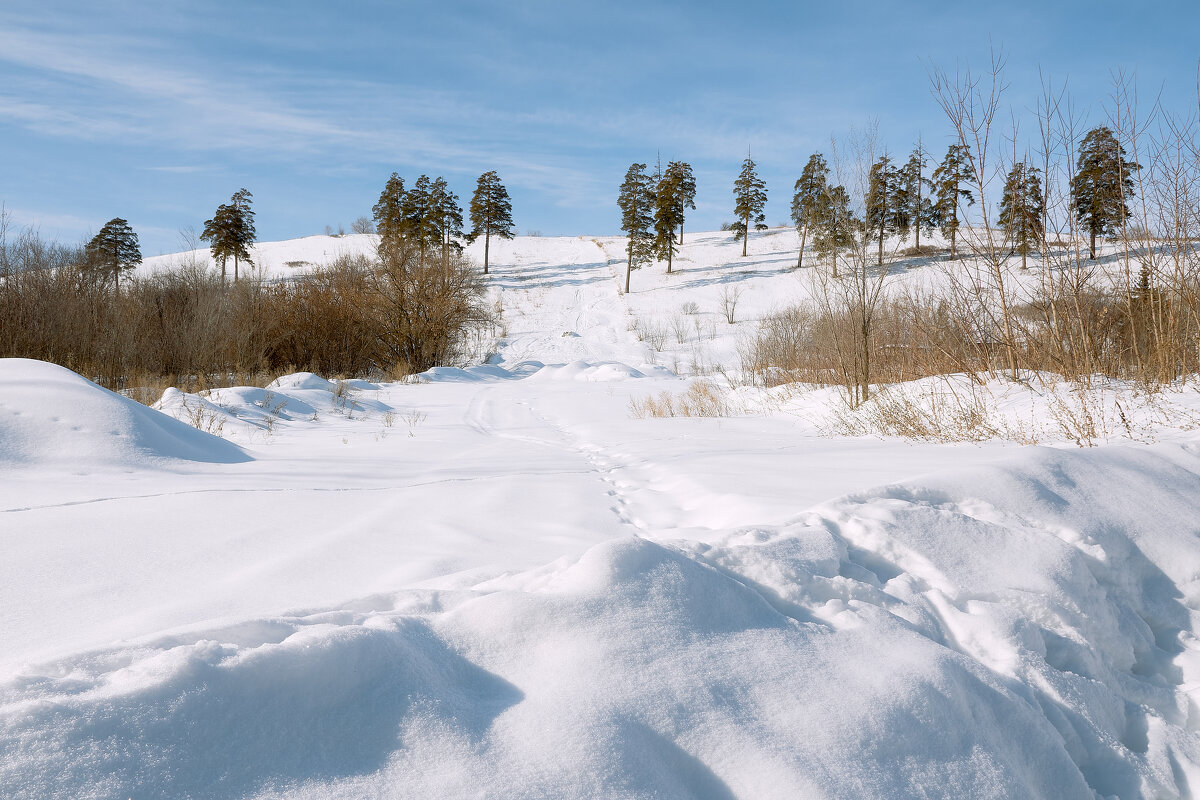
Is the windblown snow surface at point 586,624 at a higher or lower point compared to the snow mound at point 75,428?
lower

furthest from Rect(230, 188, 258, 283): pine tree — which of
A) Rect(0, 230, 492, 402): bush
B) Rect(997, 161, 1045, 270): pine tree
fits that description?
Rect(997, 161, 1045, 270): pine tree

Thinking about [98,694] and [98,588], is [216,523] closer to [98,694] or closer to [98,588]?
[98,588]

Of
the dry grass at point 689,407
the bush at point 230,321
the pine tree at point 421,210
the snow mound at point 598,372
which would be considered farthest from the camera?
the pine tree at point 421,210

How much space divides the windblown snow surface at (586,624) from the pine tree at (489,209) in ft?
134

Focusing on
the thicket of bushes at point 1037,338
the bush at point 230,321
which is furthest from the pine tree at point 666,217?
the thicket of bushes at point 1037,338

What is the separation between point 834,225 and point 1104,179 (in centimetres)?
329

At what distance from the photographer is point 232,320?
15023 mm

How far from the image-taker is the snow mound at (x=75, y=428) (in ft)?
12.4

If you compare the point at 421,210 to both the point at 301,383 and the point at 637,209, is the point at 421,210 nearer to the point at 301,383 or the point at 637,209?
the point at 637,209

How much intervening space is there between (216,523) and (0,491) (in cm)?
128

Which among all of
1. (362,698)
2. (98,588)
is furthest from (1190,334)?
(98,588)

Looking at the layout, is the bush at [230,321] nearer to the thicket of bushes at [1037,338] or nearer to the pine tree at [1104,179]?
the thicket of bushes at [1037,338]

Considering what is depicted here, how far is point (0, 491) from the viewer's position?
311 centimetres

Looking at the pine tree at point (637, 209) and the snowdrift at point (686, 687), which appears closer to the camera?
the snowdrift at point (686, 687)
